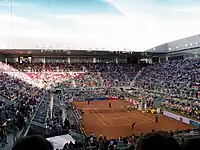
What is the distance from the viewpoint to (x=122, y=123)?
3303 centimetres

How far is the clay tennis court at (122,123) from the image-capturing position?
1128 inches

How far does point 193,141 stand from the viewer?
1812 millimetres

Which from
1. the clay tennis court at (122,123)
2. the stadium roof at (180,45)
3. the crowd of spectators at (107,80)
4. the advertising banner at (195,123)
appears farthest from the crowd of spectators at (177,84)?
the stadium roof at (180,45)

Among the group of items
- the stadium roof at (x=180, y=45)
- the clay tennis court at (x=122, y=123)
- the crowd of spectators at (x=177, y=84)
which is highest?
the stadium roof at (x=180, y=45)

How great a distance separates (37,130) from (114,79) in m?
53.8

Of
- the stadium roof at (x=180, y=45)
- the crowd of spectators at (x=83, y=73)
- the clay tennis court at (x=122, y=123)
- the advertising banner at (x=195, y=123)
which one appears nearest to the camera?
the clay tennis court at (x=122, y=123)

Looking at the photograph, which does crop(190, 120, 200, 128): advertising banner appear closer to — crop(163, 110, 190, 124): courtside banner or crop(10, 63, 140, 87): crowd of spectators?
crop(163, 110, 190, 124): courtside banner

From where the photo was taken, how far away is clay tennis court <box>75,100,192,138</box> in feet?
94.0

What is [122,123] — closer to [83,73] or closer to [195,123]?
[195,123]

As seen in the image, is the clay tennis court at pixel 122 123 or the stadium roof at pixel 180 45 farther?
the stadium roof at pixel 180 45

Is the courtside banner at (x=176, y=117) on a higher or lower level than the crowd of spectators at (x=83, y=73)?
lower

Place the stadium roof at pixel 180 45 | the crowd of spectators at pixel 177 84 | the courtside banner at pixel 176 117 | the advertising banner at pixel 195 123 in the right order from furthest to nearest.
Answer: the stadium roof at pixel 180 45
the crowd of spectators at pixel 177 84
the courtside banner at pixel 176 117
the advertising banner at pixel 195 123

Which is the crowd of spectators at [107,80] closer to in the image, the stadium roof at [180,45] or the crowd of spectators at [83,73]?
the crowd of spectators at [83,73]

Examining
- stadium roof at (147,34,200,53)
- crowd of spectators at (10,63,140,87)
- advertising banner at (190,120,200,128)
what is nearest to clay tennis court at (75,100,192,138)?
advertising banner at (190,120,200,128)
